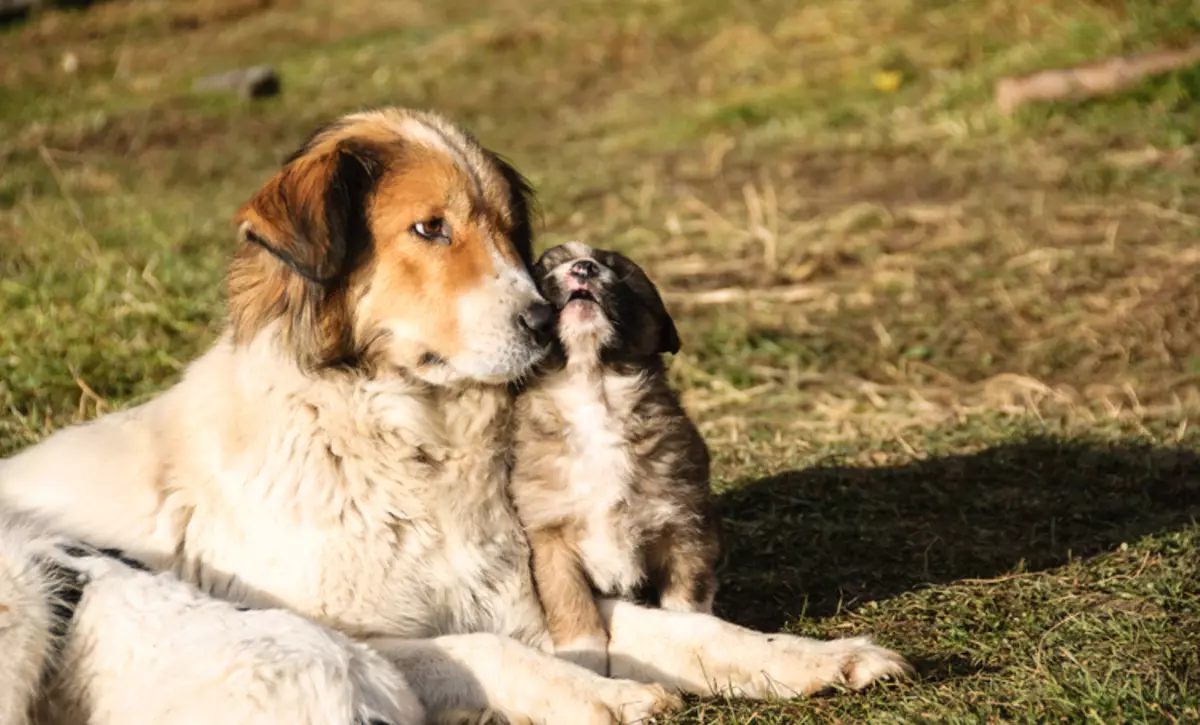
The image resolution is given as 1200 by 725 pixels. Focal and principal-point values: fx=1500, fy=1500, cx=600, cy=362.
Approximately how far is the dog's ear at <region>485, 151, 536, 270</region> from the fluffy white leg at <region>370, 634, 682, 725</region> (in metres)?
1.15

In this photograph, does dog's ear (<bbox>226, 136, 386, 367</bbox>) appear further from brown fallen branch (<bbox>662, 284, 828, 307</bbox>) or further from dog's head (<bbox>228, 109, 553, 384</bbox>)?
brown fallen branch (<bbox>662, 284, 828, 307</bbox>)

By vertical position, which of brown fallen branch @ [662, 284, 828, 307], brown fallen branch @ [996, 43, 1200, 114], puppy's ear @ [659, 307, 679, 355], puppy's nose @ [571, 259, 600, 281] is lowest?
brown fallen branch @ [662, 284, 828, 307]

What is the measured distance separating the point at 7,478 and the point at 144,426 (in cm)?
42

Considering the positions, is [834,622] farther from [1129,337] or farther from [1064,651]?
[1129,337]

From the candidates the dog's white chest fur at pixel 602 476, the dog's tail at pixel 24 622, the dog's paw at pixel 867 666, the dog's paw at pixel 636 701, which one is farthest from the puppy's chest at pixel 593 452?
the dog's tail at pixel 24 622

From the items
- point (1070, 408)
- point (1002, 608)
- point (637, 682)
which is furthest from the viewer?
point (1070, 408)

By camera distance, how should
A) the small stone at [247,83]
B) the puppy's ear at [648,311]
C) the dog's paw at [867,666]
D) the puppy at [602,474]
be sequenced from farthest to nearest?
the small stone at [247,83], the puppy's ear at [648,311], the puppy at [602,474], the dog's paw at [867,666]

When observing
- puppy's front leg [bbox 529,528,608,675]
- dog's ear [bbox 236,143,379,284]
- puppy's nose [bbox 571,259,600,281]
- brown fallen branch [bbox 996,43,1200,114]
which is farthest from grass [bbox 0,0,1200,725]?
dog's ear [bbox 236,143,379,284]

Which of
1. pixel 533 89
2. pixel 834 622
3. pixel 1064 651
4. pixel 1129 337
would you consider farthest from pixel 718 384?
pixel 533 89

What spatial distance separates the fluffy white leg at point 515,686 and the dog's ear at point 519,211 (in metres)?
1.15

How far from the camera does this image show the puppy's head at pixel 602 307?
169 inches

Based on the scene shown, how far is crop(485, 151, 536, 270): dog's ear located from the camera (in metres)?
4.32

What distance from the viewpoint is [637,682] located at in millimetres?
3879

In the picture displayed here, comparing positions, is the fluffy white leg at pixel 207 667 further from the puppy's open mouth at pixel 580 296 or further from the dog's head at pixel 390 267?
the puppy's open mouth at pixel 580 296
